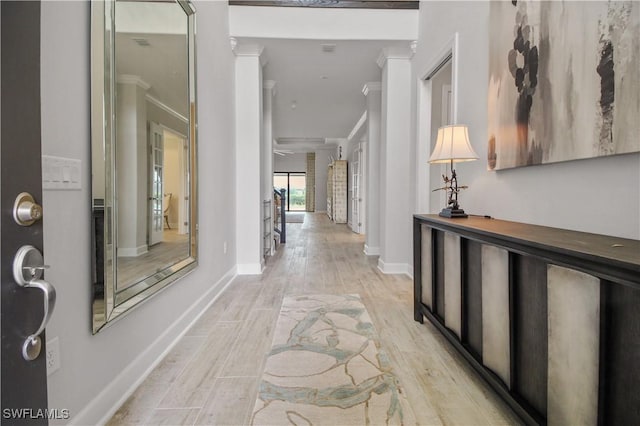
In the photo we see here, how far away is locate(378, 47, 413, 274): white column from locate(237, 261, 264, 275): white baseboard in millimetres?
1594

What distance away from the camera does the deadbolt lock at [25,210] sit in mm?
620

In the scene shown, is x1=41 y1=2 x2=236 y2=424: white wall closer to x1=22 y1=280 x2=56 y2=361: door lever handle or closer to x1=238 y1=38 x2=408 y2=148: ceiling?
x1=22 y1=280 x2=56 y2=361: door lever handle

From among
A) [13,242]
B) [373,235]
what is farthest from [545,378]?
[373,235]

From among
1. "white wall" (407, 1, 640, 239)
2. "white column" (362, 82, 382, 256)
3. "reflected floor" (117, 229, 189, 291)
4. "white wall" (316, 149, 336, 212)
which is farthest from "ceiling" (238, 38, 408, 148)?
"white wall" (316, 149, 336, 212)

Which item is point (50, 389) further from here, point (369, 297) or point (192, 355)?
point (369, 297)

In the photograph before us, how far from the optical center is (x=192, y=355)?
2.12 meters

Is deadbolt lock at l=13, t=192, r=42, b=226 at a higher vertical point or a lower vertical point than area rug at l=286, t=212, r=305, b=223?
higher

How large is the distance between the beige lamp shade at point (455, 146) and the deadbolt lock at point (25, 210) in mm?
2152

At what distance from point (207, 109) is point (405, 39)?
2.44 m

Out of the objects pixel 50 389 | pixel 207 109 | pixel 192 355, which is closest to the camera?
pixel 50 389

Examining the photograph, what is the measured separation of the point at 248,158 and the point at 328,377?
2.97 meters

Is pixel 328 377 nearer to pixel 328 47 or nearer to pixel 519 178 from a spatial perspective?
pixel 519 178

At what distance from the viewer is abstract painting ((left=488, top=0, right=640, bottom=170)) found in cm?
131

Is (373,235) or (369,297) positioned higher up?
(373,235)
